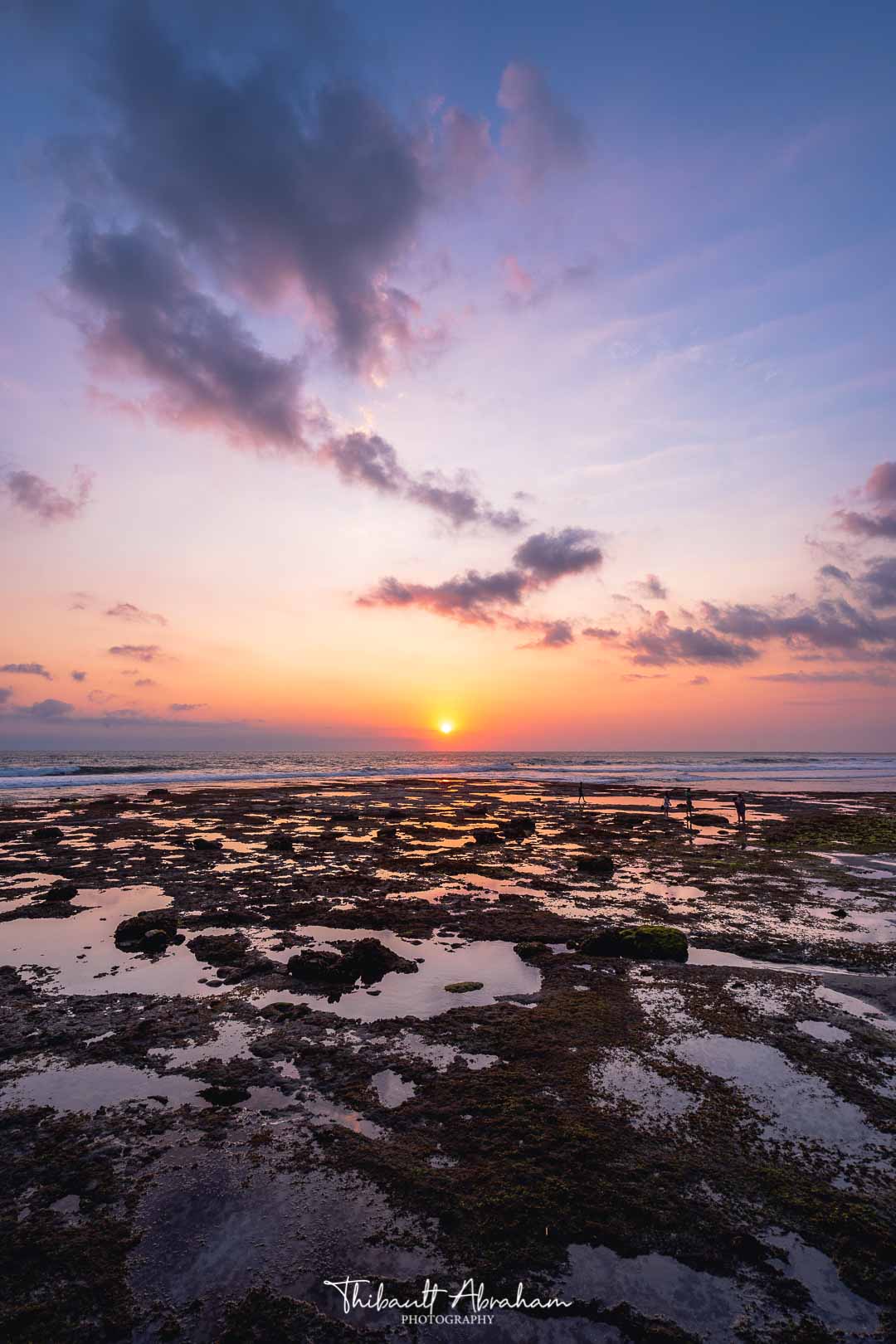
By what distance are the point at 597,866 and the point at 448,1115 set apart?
46.4 ft

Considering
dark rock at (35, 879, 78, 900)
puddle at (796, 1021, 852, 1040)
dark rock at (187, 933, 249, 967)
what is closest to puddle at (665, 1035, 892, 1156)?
puddle at (796, 1021, 852, 1040)

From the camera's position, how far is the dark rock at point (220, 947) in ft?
37.7

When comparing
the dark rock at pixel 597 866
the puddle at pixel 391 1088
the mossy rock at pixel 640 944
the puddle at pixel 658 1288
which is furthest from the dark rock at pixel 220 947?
the dark rock at pixel 597 866

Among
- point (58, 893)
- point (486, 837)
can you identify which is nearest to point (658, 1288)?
point (58, 893)

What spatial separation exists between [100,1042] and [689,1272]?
24.5ft

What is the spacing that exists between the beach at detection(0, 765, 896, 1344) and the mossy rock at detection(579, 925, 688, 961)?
58 mm

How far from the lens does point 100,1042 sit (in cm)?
818

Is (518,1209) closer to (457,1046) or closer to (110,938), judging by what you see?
(457,1046)

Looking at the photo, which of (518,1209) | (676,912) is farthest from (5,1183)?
(676,912)

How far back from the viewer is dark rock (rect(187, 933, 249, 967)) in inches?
452

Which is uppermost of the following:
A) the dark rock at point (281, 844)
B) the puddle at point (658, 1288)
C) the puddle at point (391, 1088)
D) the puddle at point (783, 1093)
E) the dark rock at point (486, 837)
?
the puddle at point (658, 1288)

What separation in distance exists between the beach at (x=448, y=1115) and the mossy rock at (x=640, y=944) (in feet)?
0.19

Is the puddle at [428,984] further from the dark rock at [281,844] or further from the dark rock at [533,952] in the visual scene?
the dark rock at [281,844]

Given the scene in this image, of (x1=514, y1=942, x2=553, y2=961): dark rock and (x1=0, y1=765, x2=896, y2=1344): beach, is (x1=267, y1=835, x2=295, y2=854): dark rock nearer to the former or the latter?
(x1=0, y1=765, x2=896, y2=1344): beach
